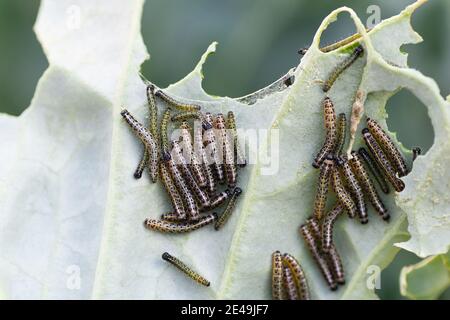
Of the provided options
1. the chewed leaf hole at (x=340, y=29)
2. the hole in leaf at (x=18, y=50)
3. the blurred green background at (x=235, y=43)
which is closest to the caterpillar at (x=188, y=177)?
the blurred green background at (x=235, y=43)

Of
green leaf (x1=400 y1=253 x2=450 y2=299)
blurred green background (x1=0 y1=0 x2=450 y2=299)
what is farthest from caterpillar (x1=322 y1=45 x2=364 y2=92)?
blurred green background (x1=0 y1=0 x2=450 y2=299)

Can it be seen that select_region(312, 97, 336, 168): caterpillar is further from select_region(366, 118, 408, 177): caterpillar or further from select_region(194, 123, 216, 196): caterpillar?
select_region(194, 123, 216, 196): caterpillar

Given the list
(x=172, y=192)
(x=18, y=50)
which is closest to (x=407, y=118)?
(x=172, y=192)

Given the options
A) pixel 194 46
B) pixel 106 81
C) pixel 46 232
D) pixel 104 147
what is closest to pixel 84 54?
pixel 106 81

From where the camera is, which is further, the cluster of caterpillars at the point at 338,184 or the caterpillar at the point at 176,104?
the caterpillar at the point at 176,104

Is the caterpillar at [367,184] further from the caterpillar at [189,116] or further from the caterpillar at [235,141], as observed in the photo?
the caterpillar at [189,116]

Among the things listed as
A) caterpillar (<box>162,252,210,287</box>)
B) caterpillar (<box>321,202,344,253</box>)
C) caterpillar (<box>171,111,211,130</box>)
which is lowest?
caterpillar (<box>162,252,210,287</box>)

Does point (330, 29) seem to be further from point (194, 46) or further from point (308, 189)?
point (308, 189)
